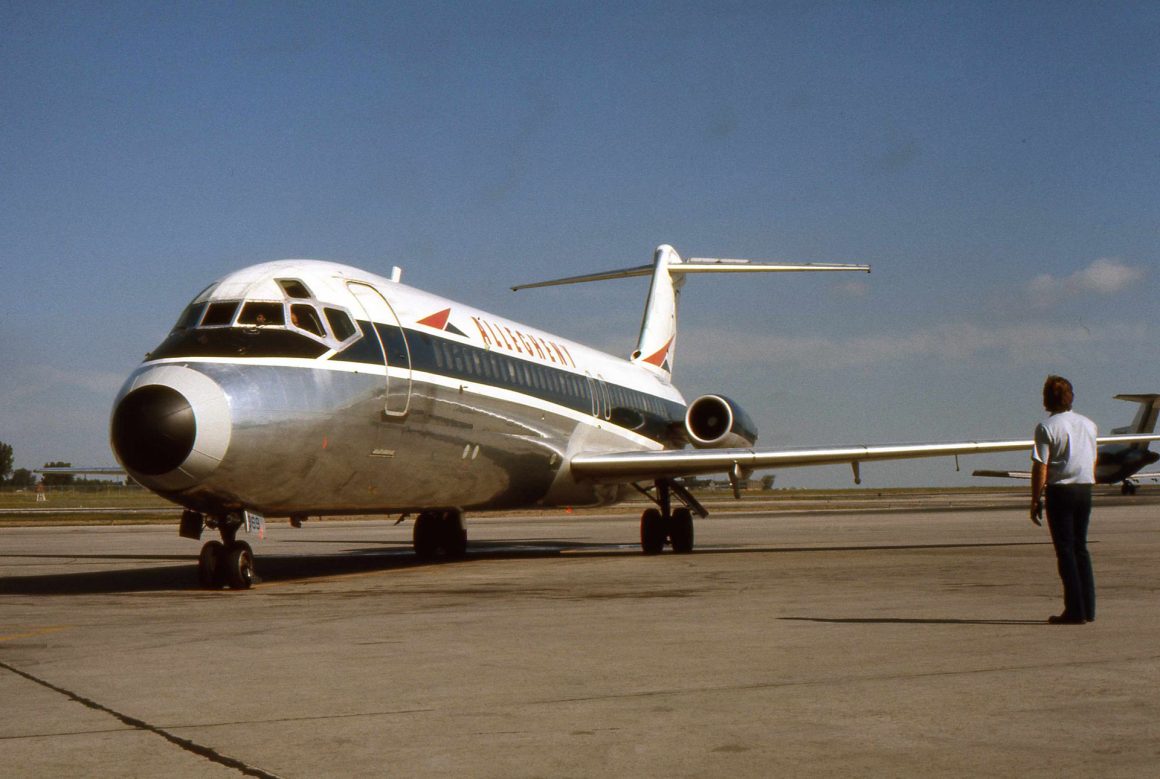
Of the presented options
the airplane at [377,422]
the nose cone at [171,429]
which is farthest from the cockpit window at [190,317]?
the nose cone at [171,429]

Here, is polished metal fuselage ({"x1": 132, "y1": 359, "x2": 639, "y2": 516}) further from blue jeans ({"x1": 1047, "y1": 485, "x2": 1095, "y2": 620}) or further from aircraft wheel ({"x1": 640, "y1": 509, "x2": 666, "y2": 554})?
blue jeans ({"x1": 1047, "y1": 485, "x2": 1095, "y2": 620})

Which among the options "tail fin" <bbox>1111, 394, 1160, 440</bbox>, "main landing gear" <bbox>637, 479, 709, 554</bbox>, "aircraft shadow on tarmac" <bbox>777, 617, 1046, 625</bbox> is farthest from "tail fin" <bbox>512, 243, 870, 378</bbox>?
"tail fin" <bbox>1111, 394, 1160, 440</bbox>

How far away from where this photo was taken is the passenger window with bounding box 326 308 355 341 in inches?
540

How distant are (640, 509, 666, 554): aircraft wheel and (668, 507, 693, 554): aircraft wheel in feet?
0.59

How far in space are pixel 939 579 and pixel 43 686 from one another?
942 cm

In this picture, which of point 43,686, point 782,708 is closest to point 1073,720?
point 782,708

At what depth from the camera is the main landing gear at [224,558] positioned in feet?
42.2

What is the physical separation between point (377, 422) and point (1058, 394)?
754cm

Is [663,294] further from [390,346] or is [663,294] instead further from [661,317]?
[390,346]

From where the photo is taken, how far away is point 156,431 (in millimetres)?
11281

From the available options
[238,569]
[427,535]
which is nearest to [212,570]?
[238,569]

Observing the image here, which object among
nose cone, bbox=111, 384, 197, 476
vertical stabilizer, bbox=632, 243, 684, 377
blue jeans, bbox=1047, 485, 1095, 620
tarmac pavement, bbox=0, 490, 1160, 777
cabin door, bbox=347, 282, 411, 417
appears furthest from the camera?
vertical stabilizer, bbox=632, 243, 684, 377

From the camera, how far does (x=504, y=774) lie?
439 centimetres

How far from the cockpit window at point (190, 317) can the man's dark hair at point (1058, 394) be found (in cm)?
851
